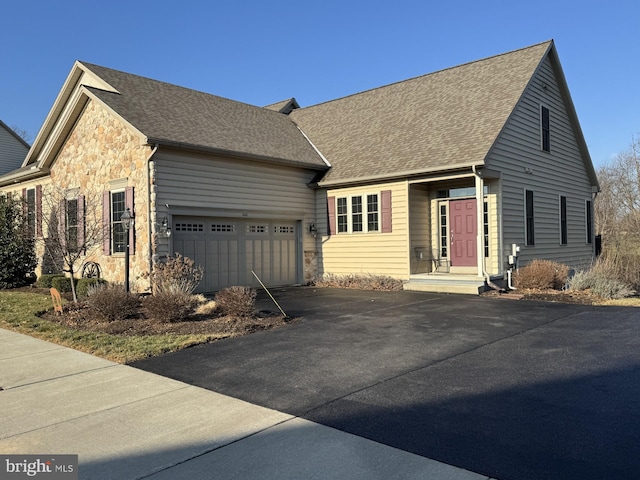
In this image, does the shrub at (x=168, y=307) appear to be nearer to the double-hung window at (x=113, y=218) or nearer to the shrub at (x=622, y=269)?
the double-hung window at (x=113, y=218)

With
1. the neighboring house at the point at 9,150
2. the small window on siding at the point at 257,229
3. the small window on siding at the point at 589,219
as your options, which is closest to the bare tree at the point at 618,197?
the small window on siding at the point at 589,219

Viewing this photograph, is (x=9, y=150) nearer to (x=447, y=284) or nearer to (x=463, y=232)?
(x=463, y=232)

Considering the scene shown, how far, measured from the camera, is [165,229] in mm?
12742

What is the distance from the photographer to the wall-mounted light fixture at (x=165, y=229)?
41.7 ft

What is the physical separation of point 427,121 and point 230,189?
666 centimetres

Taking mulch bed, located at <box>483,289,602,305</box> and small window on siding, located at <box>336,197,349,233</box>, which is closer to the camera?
mulch bed, located at <box>483,289,602,305</box>

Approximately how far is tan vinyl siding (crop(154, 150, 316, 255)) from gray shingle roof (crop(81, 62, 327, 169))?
0.45 metres

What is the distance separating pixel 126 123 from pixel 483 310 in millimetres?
9837

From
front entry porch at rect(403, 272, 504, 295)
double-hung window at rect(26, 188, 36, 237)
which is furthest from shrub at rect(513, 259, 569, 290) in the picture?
double-hung window at rect(26, 188, 36, 237)

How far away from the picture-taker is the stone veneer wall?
42.0 feet

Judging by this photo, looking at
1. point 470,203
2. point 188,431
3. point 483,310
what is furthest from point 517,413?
point 470,203

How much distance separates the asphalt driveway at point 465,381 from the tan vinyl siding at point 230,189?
18.5 ft

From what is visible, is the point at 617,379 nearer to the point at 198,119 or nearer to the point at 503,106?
the point at 503,106

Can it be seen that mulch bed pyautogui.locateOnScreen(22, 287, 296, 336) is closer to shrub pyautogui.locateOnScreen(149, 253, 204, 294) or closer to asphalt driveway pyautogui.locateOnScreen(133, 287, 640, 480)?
asphalt driveway pyautogui.locateOnScreen(133, 287, 640, 480)
